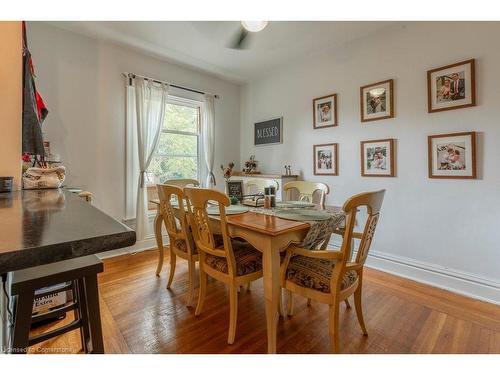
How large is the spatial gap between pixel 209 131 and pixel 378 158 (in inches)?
96.7

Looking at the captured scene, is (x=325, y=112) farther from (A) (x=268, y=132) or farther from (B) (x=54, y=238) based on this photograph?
(B) (x=54, y=238)

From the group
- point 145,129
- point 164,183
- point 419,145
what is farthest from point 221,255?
point 145,129

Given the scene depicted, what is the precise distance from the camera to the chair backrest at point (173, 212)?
1941 mm

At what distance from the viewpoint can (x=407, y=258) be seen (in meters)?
2.61

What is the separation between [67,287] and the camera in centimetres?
133

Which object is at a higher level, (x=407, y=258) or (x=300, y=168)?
(x=300, y=168)

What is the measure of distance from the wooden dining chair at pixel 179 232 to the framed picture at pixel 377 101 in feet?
7.44

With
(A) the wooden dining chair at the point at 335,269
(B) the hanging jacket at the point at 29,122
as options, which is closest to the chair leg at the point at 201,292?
(A) the wooden dining chair at the point at 335,269

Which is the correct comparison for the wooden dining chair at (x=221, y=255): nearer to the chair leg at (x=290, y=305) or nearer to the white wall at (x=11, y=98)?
the chair leg at (x=290, y=305)

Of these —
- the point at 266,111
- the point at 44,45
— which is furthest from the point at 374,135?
the point at 44,45

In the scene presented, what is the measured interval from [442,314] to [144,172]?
339 centimetres

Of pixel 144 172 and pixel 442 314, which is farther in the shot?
pixel 144 172
